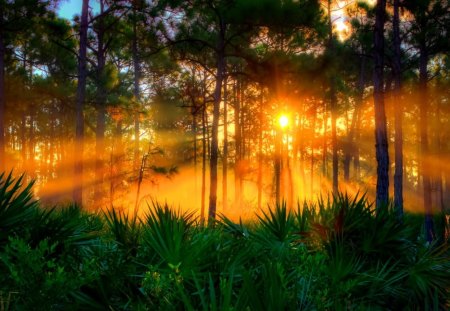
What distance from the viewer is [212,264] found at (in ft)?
10.6

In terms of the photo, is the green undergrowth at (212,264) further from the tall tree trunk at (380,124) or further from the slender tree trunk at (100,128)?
the slender tree trunk at (100,128)

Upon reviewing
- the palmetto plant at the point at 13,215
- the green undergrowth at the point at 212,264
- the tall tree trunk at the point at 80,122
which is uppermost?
the tall tree trunk at the point at 80,122

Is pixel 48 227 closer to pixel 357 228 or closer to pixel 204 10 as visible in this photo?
pixel 357 228

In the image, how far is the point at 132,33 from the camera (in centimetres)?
1803

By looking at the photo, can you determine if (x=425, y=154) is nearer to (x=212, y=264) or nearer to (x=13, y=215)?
(x=212, y=264)

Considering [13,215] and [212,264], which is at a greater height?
[13,215]

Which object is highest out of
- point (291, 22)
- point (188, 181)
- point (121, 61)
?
point (121, 61)

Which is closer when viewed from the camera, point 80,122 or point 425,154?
point 80,122

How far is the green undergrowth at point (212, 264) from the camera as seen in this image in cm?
242

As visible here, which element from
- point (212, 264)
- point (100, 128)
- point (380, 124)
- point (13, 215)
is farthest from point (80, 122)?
point (212, 264)

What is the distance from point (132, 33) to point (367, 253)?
639 inches

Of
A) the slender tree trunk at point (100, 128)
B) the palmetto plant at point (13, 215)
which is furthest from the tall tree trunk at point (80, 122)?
the palmetto plant at point (13, 215)

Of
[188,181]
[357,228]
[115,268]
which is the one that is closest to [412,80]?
[188,181]

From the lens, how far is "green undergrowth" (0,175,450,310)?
95.4 inches
